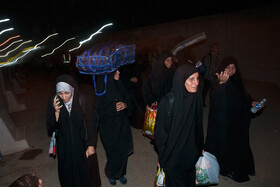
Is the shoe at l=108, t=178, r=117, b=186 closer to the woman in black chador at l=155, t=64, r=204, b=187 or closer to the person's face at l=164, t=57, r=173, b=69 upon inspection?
the woman in black chador at l=155, t=64, r=204, b=187

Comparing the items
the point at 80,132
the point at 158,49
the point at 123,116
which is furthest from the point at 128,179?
the point at 158,49

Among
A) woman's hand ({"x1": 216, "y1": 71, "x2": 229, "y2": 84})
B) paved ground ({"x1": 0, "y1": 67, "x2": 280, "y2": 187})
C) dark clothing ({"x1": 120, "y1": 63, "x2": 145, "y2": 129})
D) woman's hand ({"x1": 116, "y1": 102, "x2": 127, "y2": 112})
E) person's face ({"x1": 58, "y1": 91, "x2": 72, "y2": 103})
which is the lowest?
paved ground ({"x1": 0, "y1": 67, "x2": 280, "y2": 187})

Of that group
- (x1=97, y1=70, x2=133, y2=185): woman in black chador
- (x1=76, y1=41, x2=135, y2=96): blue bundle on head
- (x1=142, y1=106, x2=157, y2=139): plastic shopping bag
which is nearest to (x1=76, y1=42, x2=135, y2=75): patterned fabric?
(x1=76, y1=41, x2=135, y2=96): blue bundle on head

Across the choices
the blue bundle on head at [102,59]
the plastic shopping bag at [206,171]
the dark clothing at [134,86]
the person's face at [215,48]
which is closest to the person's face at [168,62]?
the dark clothing at [134,86]

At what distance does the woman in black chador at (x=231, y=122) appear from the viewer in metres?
3.21

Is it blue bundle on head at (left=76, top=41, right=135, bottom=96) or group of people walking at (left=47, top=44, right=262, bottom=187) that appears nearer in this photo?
group of people walking at (left=47, top=44, right=262, bottom=187)

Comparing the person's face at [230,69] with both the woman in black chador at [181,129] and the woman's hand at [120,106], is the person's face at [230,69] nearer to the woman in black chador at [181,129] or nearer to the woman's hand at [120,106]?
the woman in black chador at [181,129]

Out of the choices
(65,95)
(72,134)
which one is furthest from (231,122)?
(65,95)

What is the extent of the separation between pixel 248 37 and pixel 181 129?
9913 mm

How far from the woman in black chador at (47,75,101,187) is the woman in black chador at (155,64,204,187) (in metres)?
0.99

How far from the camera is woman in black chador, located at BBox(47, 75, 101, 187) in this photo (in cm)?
258

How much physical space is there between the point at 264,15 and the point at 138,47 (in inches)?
384

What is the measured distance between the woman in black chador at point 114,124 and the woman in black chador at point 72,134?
457mm

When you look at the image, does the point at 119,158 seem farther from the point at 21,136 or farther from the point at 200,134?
the point at 21,136
